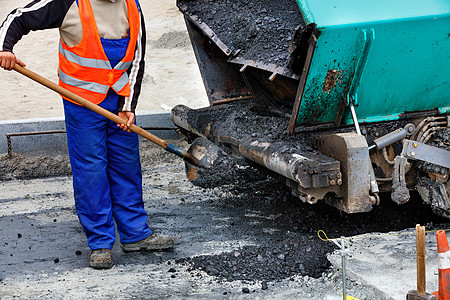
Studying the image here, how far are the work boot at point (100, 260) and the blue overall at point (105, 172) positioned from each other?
6 cm

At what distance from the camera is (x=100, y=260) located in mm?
Result: 3592

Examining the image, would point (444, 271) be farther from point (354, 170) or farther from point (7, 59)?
point (7, 59)

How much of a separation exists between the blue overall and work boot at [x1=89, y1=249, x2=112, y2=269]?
2.2 inches

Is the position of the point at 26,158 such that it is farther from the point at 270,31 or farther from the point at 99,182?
the point at 270,31

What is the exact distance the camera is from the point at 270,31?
459 cm

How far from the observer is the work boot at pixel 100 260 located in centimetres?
359

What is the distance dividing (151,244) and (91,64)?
1.19 meters

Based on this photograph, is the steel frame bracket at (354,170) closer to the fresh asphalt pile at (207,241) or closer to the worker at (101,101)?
the fresh asphalt pile at (207,241)

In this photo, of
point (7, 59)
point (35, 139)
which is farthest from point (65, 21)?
point (35, 139)

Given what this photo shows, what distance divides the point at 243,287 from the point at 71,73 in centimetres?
160

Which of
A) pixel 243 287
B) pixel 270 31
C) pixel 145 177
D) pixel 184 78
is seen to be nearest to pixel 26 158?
pixel 145 177

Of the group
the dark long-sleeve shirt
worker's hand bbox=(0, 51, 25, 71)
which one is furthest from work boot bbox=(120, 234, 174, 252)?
worker's hand bbox=(0, 51, 25, 71)

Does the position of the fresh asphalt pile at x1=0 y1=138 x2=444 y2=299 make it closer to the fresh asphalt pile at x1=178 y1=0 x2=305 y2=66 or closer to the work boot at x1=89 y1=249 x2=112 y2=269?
the work boot at x1=89 y1=249 x2=112 y2=269

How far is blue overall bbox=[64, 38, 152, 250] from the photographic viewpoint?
3637mm
